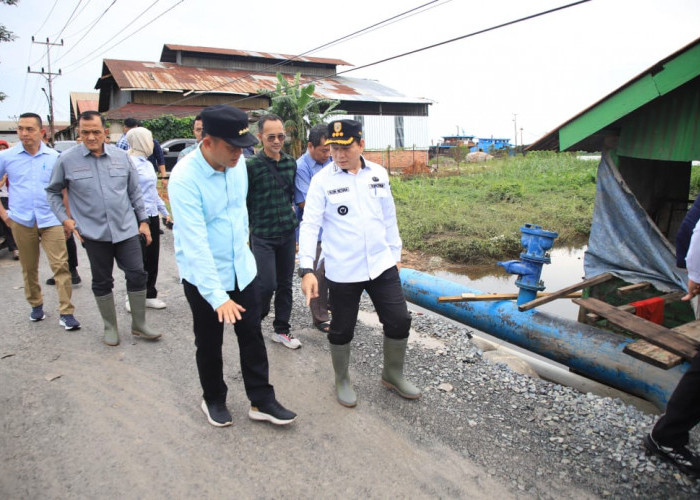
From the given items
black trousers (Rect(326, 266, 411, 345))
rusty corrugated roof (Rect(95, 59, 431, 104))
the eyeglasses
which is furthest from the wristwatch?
rusty corrugated roof (Rect(95, 59, 431, 104))

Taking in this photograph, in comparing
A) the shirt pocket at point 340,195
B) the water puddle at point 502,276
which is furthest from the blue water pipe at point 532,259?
the water puddle at point 502,276

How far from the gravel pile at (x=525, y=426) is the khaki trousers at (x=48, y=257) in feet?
9.45

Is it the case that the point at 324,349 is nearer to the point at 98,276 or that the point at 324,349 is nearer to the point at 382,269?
the point at 382,269

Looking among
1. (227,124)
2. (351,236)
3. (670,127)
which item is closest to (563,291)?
(670,127)

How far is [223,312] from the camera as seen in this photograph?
7.72ft

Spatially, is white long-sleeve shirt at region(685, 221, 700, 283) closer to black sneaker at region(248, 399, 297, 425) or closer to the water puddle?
black sneaker at region(248, 399, 297, 425)

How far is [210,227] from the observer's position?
258cm

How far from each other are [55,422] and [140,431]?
0.59 m

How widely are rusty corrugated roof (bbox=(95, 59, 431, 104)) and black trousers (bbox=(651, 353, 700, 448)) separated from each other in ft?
71.2

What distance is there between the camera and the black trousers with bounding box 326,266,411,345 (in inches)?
121

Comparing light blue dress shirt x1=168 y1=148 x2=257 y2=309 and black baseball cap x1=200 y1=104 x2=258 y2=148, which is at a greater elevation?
black baseball cap x1=200 y1=104 x2=258 y2=148

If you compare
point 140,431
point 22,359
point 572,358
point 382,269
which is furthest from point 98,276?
point 572,358

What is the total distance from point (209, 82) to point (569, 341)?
2435cm

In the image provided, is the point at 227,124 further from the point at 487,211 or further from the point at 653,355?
the point at 487,211
